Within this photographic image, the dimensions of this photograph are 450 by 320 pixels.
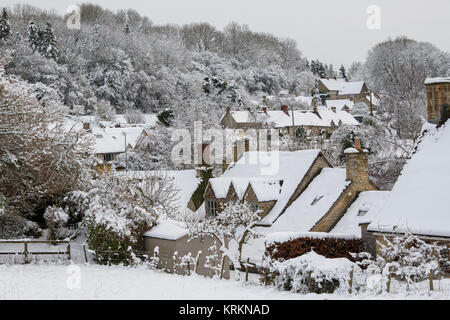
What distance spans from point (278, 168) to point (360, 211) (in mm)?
7476

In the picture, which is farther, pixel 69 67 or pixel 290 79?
pixel 290 79

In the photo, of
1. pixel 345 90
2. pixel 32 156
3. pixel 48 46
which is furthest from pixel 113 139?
pixel 345 90

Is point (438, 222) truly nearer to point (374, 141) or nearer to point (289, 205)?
point (289, 205)

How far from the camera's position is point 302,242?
2108 centimetres

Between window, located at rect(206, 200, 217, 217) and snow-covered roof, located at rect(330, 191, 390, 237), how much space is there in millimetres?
8821

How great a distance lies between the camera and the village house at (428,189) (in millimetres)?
15578

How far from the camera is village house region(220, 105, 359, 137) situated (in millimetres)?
71750

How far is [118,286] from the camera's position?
53.4 feet

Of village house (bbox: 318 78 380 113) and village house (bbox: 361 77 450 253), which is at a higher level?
village house (bbox: 318 78 380 113)

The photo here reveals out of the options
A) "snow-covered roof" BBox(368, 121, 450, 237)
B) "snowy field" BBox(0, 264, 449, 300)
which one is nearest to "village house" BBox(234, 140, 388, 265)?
"snow-covered roof" BBox(368, 121, 450, 237)

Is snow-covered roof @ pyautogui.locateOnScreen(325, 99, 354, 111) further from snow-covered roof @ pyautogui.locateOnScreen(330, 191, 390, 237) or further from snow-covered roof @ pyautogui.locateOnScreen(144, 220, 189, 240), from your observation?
snow-covered roof @ pyautogui.locateOnScreen(144, 220, 189, 240)
